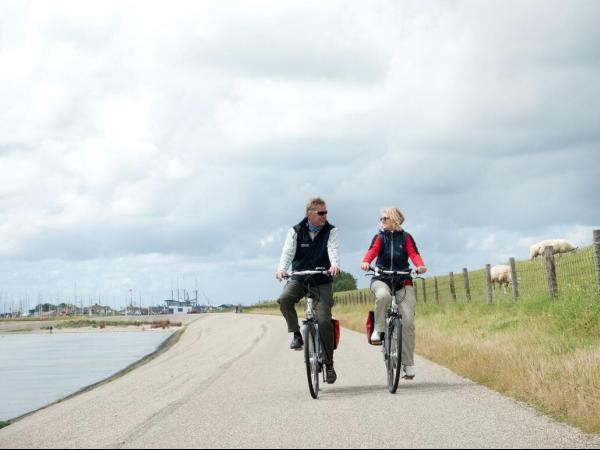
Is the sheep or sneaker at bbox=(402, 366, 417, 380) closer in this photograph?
sneaker at bbox=(402, 366, 417, 380)

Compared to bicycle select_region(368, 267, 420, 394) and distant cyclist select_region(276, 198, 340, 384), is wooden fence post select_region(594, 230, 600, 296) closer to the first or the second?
bicycle select_region(368, 267, 420, 394)

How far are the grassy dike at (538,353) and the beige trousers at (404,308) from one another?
3.97 feet

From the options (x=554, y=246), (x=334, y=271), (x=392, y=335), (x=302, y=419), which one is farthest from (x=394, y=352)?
(x=554, y=246)

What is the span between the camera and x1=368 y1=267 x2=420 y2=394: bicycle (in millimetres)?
10180

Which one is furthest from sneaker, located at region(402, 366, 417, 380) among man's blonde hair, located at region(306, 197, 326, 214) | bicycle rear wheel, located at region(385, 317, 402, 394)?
man's blonde hair, located at region(306, 197, 326, 214)

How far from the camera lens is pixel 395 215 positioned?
1056 centimetres

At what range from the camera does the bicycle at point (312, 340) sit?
9.96 m

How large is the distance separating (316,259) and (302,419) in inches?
107

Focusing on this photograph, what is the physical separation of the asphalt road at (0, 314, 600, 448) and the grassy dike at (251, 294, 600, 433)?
0.33m

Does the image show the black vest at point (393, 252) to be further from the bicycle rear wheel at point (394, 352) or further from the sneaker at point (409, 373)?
the sneaker at point (409, 373)

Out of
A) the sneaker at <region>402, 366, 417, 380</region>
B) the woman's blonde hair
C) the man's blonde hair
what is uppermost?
the man's blonde hair

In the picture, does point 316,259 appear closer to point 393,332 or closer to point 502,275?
point 393,332

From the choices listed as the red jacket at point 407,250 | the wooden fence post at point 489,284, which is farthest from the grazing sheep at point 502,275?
the red jacket at point 407,250

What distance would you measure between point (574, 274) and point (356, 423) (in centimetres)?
1577
